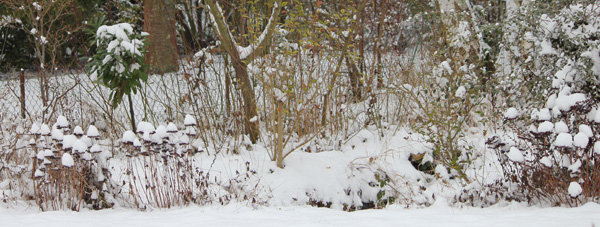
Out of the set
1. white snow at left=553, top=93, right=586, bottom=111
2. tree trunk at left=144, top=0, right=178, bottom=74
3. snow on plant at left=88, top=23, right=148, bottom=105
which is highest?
tree trunk at left=144, top=0, right=178, bottom=74

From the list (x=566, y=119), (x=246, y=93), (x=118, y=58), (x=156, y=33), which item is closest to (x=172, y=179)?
(x=118, y=58)

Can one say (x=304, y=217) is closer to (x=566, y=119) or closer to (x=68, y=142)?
(x=68, y=142)

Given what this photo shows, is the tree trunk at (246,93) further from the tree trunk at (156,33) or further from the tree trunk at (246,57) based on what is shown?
the tree trunk at (156,33)

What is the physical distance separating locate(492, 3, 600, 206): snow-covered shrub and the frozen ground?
175 millimetres

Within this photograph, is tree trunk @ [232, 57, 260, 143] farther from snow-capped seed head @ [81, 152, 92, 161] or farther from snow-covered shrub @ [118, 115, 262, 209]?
snow-capped seed head @ [81, 152, 92, 161]

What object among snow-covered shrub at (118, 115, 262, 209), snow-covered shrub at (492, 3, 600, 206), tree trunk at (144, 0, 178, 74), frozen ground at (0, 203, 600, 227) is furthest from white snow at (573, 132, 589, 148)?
tree trunk at (144, 0, 178, 74)

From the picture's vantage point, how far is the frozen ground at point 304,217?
119 inches

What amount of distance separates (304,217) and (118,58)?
2607 millimetres

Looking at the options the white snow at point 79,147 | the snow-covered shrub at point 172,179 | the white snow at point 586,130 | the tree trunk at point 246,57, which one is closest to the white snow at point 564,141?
the white snow at point 586,130

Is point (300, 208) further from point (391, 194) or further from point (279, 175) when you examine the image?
point (391, 194)

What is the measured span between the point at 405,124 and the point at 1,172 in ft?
15.2

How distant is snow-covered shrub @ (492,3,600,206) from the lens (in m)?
3.12

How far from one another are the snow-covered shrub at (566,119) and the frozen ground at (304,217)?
18cm

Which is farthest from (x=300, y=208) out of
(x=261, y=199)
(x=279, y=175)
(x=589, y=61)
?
(x=589, y=61)
